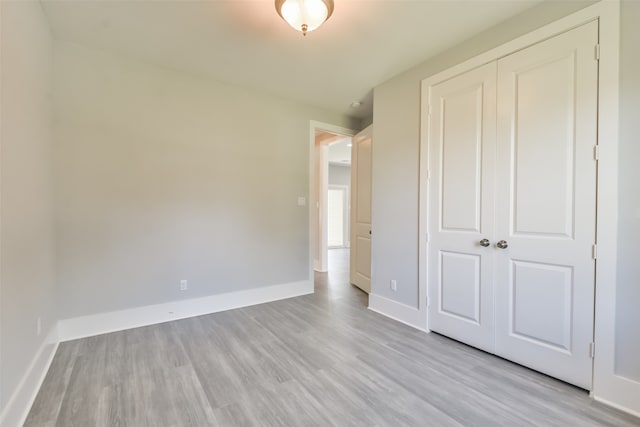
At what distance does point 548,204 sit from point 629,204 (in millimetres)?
389

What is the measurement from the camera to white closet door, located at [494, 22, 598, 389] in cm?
182

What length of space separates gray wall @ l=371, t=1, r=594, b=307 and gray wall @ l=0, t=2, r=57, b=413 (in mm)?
2974

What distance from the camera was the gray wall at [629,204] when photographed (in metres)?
1.63

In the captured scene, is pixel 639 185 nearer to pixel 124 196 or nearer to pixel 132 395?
pixel 132 395

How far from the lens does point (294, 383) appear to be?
75.6 inches

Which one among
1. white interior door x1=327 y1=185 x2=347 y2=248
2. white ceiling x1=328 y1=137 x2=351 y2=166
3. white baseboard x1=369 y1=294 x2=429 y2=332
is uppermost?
white ceiling x1=328 y1=137 x2=351 y2=166

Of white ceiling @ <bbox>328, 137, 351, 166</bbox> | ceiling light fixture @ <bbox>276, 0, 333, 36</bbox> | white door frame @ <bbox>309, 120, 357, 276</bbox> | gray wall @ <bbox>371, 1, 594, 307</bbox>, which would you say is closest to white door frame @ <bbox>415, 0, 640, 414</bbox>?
gray wall @ <bbox>371, 1, 594, 307</bbox>

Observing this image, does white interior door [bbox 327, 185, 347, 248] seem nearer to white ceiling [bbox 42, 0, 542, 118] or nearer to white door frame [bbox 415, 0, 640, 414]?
white ceiling [bbox 42, 0, 542, 118]

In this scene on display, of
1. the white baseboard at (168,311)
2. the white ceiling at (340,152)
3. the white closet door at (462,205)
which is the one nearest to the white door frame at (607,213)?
the white closet door at (462,205)

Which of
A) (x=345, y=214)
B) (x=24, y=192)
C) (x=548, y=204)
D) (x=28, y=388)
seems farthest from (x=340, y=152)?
(x=28, y=388)

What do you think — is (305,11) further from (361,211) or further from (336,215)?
(336,215)

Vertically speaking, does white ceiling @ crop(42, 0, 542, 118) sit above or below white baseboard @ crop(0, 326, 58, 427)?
above

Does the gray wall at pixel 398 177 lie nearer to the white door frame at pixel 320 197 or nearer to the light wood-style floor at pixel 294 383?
the light wood-style floor at pixel 294 383

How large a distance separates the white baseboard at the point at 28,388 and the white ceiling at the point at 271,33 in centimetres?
253
